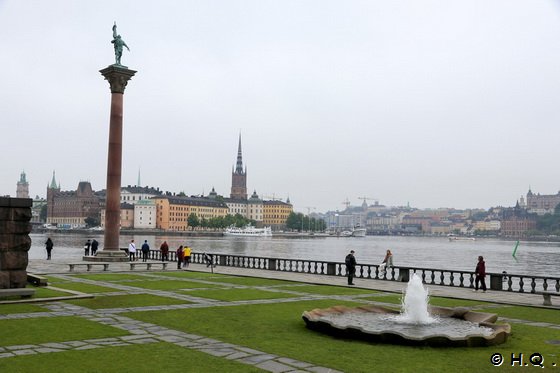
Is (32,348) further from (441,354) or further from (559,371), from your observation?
(559,371)

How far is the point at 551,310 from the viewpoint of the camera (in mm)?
21078

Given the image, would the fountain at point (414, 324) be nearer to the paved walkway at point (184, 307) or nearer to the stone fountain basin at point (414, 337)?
the stone fountain basin at point (414, 337)

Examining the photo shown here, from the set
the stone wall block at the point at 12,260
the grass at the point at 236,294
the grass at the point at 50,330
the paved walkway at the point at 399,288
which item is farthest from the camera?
the paved walkway at the point at 399,288

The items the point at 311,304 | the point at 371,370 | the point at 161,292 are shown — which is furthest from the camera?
the point at 161,292

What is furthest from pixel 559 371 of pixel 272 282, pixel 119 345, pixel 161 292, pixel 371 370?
pixel 272 282

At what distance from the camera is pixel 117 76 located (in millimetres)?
42781

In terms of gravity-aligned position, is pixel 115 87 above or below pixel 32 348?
above

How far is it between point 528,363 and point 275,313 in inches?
331

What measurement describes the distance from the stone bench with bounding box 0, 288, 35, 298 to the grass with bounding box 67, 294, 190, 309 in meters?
1.49

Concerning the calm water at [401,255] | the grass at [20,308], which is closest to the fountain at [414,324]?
the grass at [20,308]

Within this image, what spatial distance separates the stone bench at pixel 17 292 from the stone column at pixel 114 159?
73.4 feet

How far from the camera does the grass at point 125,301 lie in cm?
1930

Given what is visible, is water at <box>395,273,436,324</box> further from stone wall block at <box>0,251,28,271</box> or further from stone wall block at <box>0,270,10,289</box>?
stone wall block at <box>0,270,10,289</box>

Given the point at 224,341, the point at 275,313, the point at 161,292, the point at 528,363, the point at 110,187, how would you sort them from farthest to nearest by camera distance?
the point at 110,187 < the point at 161,292 < the point at 275,313 < the point at 224,341 < the point at 528,363
